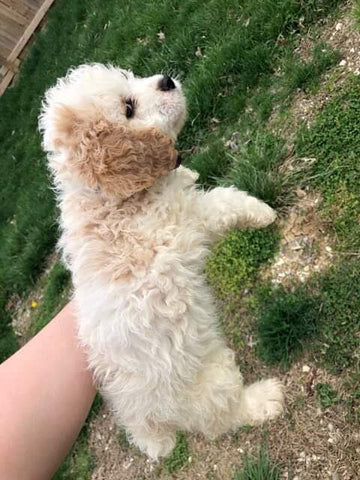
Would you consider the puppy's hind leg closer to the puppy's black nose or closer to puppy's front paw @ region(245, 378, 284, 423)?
puppy's front paw @ region(245, 378, 284, 423)

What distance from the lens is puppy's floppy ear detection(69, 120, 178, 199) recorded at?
299 cm

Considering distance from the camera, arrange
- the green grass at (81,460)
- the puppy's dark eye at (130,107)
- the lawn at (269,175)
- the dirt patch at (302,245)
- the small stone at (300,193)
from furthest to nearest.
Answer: the green grass at (81,460) → the small stone at (300,193) → the dirt patch at (302,245) → the lawn at (269,175) → the puppy's dark eye at (130,107)

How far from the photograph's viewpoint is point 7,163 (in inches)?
378

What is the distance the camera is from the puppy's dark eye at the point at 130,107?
3299 mm

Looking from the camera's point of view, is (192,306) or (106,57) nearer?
(192,306)

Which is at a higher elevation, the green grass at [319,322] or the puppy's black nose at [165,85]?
the puppy's black nose at [165,85]

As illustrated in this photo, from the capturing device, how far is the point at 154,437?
3.48m

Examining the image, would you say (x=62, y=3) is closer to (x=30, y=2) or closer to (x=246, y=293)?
(x=30, y=2)

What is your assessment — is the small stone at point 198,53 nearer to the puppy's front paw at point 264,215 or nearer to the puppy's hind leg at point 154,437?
the puppy's front paw at point 264,215

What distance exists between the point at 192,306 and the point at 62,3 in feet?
28.8

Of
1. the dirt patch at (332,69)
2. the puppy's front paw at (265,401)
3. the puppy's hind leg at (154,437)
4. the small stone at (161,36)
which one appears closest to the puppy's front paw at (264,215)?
the dirt patch at (332,69)

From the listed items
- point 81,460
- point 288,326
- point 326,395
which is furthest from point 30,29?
point 326,395

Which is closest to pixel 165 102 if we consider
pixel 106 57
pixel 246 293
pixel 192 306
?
pixel 192 306

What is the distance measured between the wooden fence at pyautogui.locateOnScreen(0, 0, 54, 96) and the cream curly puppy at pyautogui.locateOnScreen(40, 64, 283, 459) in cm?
852
